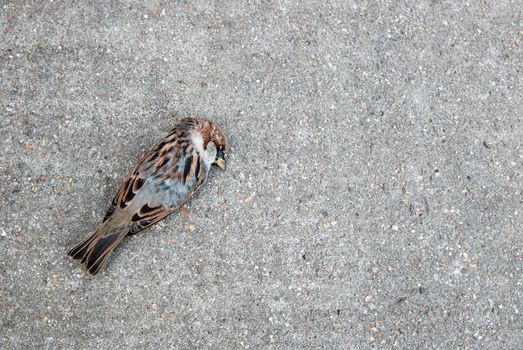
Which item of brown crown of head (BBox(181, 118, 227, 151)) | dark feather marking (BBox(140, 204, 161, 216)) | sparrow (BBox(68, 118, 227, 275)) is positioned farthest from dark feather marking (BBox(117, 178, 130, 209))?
brown crown of head (BBox(181, 118, 227, 151))

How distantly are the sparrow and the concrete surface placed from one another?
0.17 meters

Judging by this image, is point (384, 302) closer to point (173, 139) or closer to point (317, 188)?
point (317, 188)

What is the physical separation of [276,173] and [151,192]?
2.92 feet

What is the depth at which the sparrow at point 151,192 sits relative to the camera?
365cm

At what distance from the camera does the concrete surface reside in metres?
3.79

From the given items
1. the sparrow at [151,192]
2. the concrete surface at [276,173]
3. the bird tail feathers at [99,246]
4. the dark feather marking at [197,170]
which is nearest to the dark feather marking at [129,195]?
the sparrow at [151,192]

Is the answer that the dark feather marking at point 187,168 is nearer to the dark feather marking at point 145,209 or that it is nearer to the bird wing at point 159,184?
the bird wing at point 159,184

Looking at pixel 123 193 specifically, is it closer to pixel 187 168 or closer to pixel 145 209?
pixel 145 209

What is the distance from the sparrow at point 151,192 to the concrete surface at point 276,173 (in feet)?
0.55

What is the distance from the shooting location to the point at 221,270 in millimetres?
3869

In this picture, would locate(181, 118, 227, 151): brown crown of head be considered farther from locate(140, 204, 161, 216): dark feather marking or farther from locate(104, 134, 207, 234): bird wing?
locate(140, 204, 161, 216): dark feather marking

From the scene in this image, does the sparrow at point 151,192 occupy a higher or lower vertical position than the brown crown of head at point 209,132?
lower

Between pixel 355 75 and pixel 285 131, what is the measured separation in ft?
2.22

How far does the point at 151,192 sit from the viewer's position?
3.67 meters
